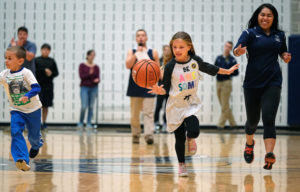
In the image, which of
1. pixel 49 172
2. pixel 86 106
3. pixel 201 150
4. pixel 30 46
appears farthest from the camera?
pixel 86 106

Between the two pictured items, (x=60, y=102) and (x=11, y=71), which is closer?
(x=11, y=71)

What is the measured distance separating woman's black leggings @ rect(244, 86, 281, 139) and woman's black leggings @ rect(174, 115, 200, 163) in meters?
0.76

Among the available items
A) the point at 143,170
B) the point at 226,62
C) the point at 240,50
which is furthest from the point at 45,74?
the point at 240,50

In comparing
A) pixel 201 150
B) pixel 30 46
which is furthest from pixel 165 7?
pixel 201 150

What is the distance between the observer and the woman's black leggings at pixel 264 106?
5.51 m

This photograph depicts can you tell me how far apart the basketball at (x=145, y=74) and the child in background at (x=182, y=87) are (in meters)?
1.09

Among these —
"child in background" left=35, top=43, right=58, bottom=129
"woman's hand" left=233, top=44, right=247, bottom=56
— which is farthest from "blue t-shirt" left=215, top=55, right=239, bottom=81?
"woman's hand" left=233, top=44, right=247, bottom=56

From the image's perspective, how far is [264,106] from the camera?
5555 mm

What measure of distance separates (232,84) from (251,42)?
8198 millimetres

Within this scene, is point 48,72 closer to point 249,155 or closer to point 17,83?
point 17,83

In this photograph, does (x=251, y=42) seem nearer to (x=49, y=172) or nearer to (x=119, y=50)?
(x=49, y=172)

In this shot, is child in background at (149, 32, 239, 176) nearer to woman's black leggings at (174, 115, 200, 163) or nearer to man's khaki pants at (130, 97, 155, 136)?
woman's black leggings at (174, 115, 200, 163)

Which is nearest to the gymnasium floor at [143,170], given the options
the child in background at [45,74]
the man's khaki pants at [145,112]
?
the man's khaki pants at [145,112]

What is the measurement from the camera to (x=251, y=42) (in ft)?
18.7
